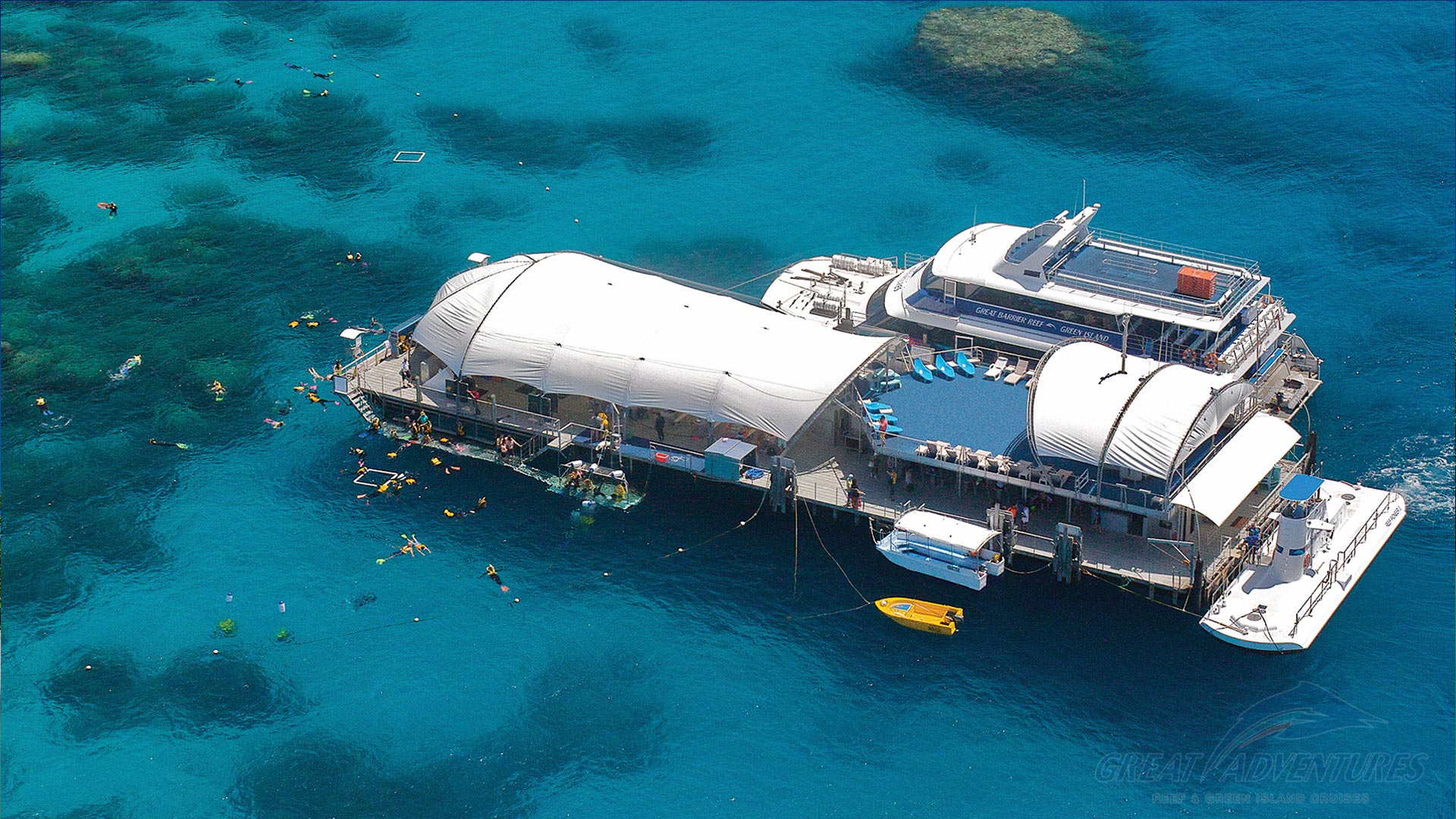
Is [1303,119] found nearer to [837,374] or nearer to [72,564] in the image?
[837,374]

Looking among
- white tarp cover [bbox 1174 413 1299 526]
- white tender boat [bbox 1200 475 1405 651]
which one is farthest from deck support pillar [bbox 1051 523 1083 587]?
white tender boat [bbox 1200 475 1405 651]

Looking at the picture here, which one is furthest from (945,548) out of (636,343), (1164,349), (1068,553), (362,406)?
(362,406)

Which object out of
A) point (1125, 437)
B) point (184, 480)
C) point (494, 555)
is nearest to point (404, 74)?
point (184, 480)

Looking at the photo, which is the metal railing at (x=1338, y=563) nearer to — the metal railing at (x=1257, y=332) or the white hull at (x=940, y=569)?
the metal railing at (x=1257, y=332)

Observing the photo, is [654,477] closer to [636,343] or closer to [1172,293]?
[636,343]

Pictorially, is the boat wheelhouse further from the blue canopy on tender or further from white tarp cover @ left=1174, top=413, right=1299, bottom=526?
the blue canopy on tender

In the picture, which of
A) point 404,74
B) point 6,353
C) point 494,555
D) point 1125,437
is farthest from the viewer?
point 404,74
